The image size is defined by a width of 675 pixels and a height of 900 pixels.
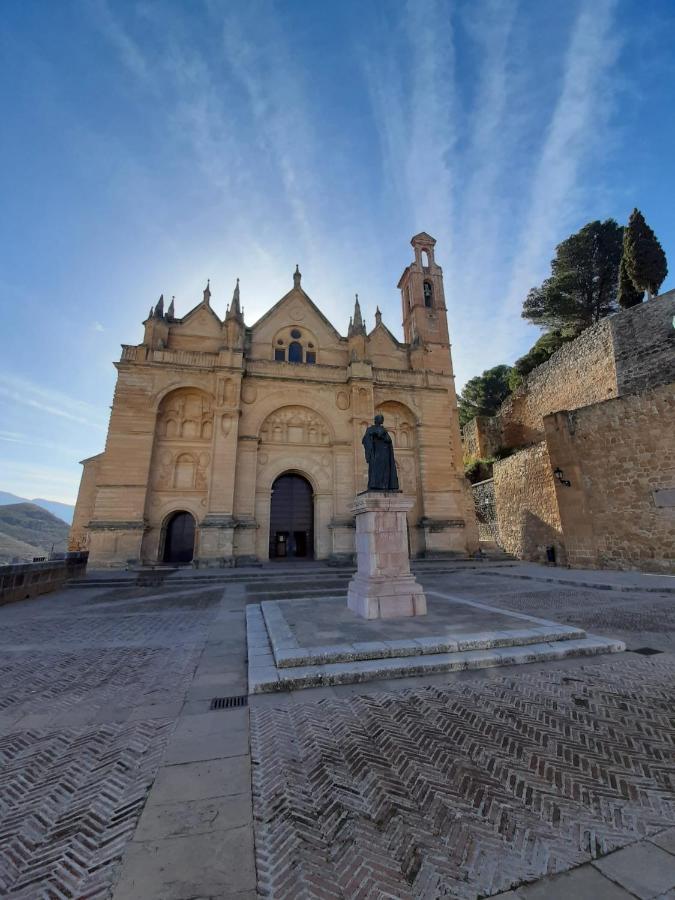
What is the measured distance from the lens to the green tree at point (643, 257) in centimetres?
2275

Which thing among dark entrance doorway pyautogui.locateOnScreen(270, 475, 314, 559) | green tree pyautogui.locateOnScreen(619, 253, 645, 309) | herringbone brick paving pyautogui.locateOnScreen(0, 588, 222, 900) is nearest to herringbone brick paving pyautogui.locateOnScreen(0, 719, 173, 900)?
herringbone brick paving pyautogui.locateOnScreen(0, 588, 222, 900)

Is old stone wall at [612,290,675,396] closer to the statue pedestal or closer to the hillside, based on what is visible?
the statue pedestal

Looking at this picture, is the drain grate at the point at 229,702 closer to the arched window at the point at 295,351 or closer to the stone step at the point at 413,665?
the stone step at the point at 413,665

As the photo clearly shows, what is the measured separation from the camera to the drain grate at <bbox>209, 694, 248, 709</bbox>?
3.74m

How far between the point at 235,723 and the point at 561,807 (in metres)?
2.66

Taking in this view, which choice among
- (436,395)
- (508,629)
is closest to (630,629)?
(508,629)

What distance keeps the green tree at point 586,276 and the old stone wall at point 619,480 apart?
2025 centimetres

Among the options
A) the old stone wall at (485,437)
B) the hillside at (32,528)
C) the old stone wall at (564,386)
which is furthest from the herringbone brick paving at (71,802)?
the hillside at (32,528)

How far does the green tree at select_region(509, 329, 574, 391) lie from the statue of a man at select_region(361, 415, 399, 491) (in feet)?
87.0

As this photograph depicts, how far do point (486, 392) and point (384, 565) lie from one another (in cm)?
3789

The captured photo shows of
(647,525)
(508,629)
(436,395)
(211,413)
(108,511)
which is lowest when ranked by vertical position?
(508,629)

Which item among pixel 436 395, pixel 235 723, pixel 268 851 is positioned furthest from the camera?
pixel 436 395

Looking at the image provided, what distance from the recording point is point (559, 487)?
16250mm

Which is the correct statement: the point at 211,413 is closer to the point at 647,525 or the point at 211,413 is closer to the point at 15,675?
the point at 15,675
